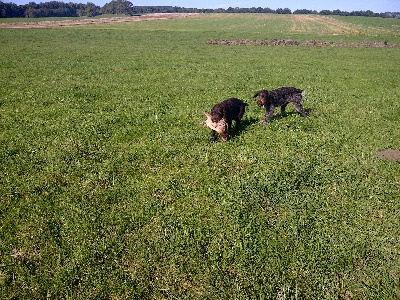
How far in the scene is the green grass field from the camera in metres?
5.69

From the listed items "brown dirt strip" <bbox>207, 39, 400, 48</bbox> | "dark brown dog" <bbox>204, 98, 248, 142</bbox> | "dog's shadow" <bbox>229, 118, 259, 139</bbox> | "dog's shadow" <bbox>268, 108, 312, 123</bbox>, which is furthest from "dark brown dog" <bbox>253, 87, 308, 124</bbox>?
"brown dirt strip" <bbox>207, 39, 400, 48</bbox>

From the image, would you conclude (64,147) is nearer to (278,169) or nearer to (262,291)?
(278,169)

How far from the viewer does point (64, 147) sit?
10.6 m

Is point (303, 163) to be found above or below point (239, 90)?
below

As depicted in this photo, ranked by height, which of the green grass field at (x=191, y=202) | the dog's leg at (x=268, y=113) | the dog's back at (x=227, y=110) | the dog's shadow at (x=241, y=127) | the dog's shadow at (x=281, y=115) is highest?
the dog's back at (x=227, y=110)

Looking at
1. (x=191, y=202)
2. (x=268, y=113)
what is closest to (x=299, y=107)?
(x=268, y=113)

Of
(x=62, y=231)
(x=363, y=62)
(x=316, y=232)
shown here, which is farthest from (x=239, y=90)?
(x=363, y=62)

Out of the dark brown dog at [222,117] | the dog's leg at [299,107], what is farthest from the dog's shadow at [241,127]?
the dog's leg at [299,107]

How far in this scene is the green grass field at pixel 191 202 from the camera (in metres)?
5.69

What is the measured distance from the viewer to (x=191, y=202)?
25.7 feet

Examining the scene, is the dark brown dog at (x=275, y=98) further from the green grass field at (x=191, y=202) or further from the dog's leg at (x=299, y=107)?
the green grass field at (x=191, y=202)

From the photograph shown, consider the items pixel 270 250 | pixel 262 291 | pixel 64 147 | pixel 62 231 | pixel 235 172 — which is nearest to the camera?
pixel 262 291

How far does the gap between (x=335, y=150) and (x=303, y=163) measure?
1.90 m

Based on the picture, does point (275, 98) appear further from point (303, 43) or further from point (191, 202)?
point (303, 43)
